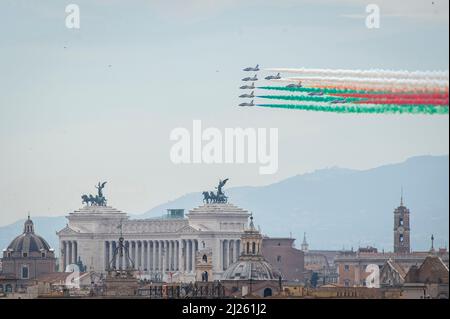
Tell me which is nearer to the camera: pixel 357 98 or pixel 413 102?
pixel 413 102
